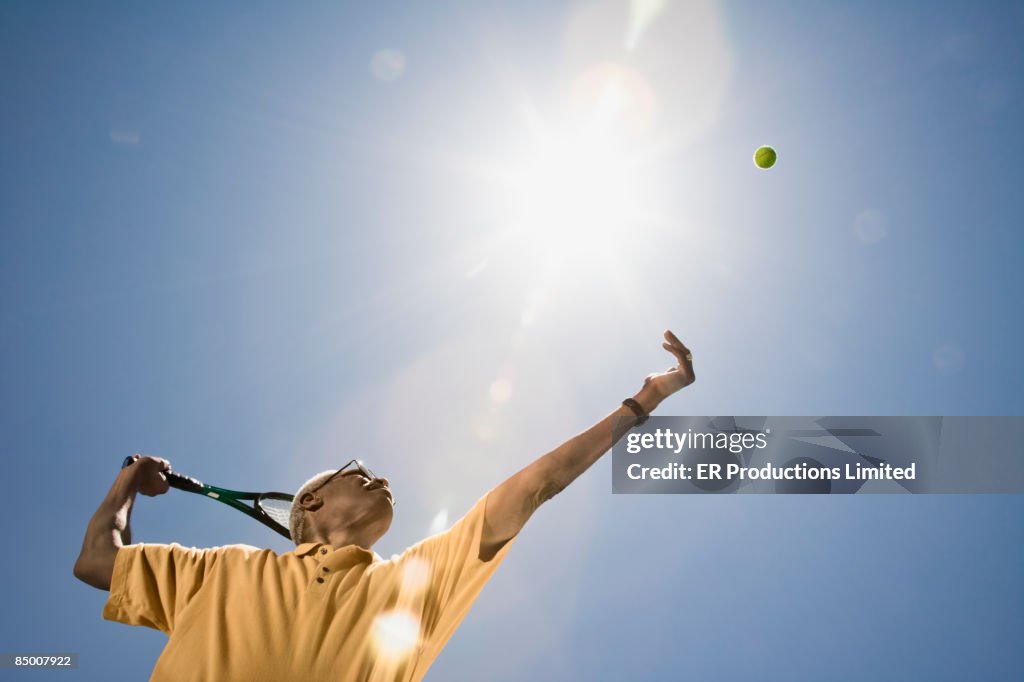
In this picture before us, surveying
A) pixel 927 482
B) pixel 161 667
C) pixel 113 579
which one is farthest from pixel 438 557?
pixel 927 482

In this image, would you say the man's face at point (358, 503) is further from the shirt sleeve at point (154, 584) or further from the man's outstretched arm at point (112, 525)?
the man's outstretched arm at point (112, 525)

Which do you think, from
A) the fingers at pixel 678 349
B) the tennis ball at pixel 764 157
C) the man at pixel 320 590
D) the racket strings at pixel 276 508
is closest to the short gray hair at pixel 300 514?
the man at pixel 320 590

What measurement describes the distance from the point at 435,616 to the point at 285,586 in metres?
0.66

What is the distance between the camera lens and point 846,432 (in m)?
10.6

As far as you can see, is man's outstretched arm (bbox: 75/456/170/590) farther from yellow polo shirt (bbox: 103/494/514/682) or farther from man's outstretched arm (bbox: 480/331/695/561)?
man's outstretched arm (bbox: 480/331/695/561)

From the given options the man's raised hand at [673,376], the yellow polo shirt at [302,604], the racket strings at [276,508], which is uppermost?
the man's raised hand at [673,376]

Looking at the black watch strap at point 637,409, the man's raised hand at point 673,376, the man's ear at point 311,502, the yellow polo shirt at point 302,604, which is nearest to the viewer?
the yellow polo shirt at point 302,604

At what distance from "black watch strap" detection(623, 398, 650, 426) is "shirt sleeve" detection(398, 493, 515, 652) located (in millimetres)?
777

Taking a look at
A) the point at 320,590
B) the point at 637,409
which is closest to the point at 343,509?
the point at 320,590

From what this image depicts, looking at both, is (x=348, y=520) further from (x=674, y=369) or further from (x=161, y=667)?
(x=674, y=369)

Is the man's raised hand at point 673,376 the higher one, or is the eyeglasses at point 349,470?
the man's raised hand at point 673,376

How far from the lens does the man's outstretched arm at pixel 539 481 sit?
8.29 ft

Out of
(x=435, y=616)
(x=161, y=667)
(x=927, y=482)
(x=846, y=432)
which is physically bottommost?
(x=161, y=667)

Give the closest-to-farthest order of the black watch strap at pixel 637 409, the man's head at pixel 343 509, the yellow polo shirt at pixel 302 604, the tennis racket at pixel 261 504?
the yellow polo shirt at pixel 302 604 → the black watch strap at pixel 637 409 → the man's head at pixel 343 509 → the tennis racket at pixel 261 504
